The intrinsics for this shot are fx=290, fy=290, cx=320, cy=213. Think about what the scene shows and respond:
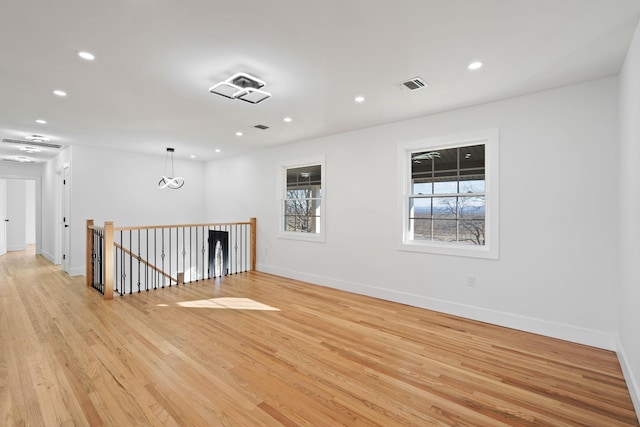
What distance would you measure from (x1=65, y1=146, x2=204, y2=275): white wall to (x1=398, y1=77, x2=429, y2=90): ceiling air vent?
560 centimetres

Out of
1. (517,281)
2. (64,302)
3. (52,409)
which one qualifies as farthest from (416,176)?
(64,302)

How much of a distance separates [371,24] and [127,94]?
2910mm

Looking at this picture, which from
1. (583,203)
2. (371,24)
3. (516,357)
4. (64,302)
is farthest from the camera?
(64,302)

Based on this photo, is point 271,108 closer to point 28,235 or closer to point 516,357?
point 516,357

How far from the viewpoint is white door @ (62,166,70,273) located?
5996 mm

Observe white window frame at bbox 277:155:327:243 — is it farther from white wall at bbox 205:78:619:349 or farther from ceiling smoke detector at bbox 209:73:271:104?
ceiling smoke detector at bbox 209:73:271:104

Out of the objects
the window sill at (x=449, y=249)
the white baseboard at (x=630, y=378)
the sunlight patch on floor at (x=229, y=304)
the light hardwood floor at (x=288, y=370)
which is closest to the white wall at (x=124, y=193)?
the light hardwood floor at (x=288, y=370)

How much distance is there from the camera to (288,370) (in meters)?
2.42

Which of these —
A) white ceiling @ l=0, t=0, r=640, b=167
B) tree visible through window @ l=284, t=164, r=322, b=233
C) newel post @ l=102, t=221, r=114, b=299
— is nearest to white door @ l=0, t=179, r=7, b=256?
white ceiling @ l=0, t=0, r=640, b=167

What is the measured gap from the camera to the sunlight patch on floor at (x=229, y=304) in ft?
13.0

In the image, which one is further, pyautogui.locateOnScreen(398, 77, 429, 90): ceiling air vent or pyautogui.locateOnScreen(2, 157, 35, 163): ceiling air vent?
pyautogui.locateOnScreen(2, 157, 35, 163): ceiling air vent

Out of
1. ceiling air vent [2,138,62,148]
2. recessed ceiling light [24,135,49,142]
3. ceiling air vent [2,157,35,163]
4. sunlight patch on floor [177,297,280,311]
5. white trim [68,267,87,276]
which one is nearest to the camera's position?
sunlight patch on floor [177,297,280,311]

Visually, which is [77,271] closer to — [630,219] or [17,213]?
[17,213]

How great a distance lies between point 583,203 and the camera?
2979 mm
